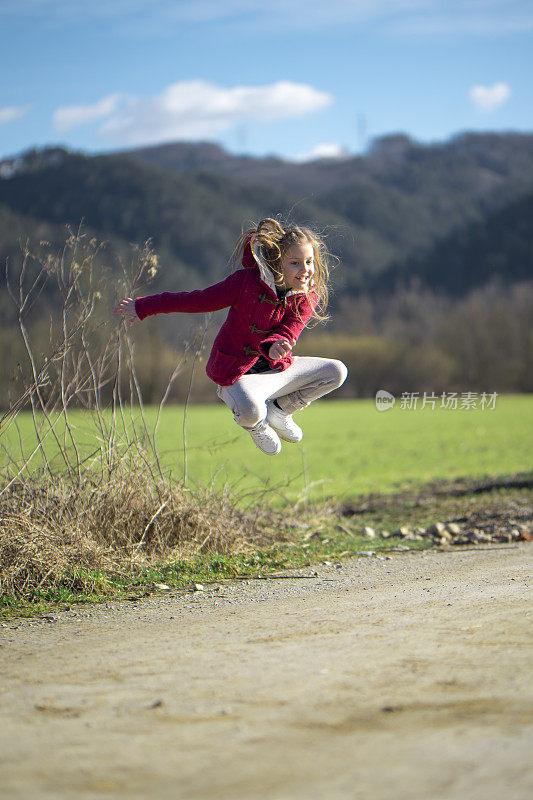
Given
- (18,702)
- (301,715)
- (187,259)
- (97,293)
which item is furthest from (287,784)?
(187,259)

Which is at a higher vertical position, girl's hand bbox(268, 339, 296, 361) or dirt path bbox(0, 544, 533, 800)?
girl's hand bbox(268, 339, 296, 361)

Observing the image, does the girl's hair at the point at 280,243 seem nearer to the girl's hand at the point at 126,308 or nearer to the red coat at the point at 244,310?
the red coat at the point at 244,310

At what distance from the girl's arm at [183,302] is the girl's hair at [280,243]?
1.11 ft

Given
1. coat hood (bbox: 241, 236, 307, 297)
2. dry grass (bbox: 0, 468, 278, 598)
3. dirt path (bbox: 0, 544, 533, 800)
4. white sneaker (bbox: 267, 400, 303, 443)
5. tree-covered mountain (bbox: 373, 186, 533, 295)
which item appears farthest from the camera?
tree-covered mountain (bbox: 373, 186, 533, 295)

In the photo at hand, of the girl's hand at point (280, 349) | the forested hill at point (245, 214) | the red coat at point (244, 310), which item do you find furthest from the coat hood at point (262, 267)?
the forested hill at point (245, 214)

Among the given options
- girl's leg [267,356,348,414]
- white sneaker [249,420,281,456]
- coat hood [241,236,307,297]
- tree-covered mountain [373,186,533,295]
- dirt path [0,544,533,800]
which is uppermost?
tree-covered mountain [373,186,533,295]

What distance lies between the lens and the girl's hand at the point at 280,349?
581cm

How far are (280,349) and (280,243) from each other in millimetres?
745

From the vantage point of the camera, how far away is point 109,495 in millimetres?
6832

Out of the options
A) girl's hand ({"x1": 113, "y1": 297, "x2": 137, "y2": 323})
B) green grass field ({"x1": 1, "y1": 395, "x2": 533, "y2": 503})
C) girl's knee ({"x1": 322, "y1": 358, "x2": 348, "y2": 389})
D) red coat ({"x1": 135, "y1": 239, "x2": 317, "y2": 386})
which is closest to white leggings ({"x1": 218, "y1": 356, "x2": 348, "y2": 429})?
girl's knee ({"x1": 322, "y1": 358, "x2": 348, "y2": 389})

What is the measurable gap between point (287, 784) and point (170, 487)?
4.55 meters

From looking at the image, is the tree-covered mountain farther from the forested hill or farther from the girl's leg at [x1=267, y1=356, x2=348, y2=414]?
the girl's leg at [x1=267, y1=356, x2=348, y2=414]

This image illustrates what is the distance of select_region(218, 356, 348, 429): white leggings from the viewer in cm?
570

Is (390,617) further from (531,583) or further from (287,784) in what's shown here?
(287,784)
